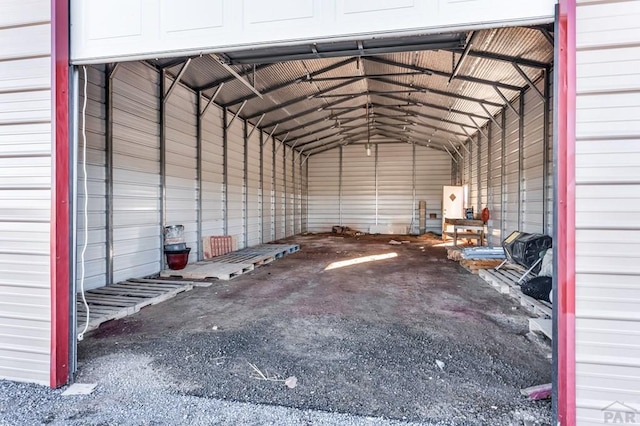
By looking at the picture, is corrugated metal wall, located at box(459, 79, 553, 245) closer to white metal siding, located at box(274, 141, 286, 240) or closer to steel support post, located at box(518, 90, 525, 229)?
steel support post, located at box(518, 90, 525, 229)

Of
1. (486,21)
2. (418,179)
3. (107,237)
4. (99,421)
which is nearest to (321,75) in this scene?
(107,237)

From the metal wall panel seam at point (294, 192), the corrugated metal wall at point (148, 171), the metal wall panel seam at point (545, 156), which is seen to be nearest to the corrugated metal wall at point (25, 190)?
the corrugated metal wall at point (148, 171)

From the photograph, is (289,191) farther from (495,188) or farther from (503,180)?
(503,180)

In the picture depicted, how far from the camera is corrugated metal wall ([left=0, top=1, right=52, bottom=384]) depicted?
276 centimetres

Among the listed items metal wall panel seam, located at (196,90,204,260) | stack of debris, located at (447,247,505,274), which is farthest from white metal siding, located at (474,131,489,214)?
metal wall panel seam, located at (196,90,204,260)

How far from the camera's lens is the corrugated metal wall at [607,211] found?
199 cm

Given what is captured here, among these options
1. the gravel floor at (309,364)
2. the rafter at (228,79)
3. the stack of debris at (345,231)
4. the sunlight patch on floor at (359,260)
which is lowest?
the gravel floor at (309,364)

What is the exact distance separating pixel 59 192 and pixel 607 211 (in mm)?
3996

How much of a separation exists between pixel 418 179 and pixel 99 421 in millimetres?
17378

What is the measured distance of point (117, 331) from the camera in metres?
4.09

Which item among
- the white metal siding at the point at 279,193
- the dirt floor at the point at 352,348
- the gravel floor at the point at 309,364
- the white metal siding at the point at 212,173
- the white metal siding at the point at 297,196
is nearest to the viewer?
the gravel floor at the point at 309,364

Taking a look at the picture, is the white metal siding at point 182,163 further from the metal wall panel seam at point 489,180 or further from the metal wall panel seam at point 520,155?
the metal wall panel seam at point 489,180

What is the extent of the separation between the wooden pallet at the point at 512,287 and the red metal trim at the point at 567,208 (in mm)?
2695

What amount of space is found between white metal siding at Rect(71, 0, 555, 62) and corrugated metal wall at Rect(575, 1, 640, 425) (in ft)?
1.39
